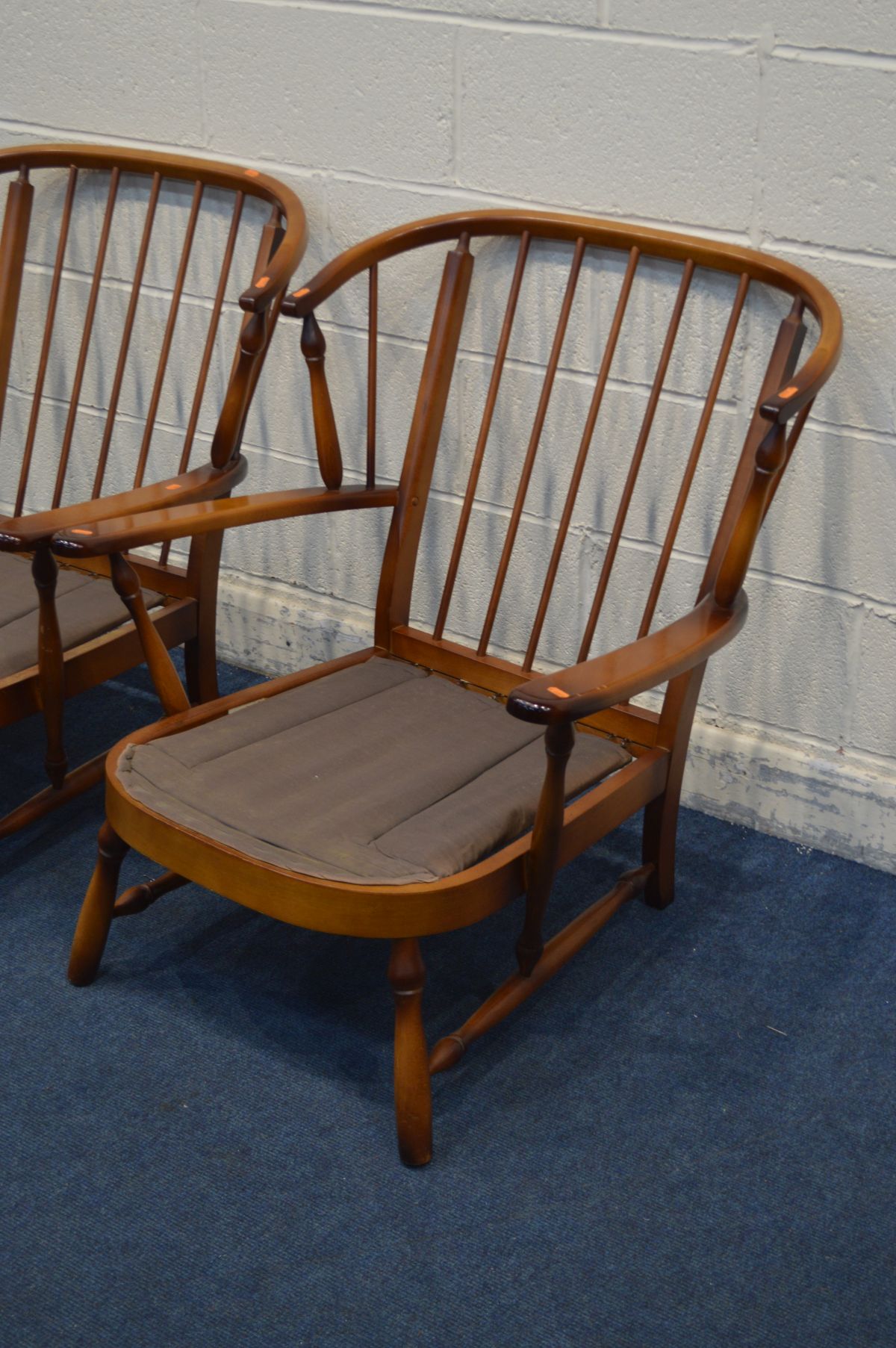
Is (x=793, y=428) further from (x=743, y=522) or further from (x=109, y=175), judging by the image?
(x=109, y=175)

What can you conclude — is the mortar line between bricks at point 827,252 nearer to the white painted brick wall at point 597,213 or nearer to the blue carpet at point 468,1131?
the white painted brick wall at point 597,213

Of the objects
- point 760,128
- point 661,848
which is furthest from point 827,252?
point 661,848

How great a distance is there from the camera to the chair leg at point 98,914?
1728 mm

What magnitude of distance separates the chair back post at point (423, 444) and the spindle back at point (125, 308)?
0.22 metres

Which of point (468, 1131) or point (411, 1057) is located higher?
point (411, 1057)

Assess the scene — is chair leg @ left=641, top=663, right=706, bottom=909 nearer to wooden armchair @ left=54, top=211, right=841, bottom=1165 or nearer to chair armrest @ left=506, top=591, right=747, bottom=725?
wooden armchair @ left=54, top=211, right=841, bottom=1165

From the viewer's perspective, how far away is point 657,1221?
59.1 inches

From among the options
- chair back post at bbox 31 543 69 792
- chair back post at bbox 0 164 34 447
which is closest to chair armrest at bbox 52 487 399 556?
chair back post at bbox 31 543 69 792

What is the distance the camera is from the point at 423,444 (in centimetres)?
193

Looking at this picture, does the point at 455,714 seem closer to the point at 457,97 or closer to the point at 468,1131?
the point at 468,1131

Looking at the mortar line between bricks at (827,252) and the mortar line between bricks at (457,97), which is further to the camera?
the mortar line between bricks at (457,97)

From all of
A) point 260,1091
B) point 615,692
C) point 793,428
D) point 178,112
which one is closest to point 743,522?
point 793,428

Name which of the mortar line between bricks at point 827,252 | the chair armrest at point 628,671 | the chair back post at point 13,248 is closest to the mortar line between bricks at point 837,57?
the mortar line between bricks at point 827,252

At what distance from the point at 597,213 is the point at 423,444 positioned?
38 centimetres
